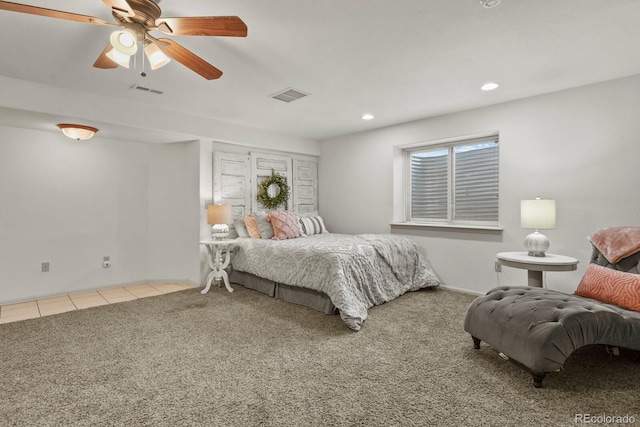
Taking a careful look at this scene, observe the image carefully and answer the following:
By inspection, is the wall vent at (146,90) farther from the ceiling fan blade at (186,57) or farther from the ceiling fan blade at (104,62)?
the ceiling fan blade at (186,57)

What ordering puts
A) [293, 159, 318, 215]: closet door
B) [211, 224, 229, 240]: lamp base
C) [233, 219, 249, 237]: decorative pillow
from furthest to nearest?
[293, 159, 318, 215]: closet door, [233, 219, 249, 237]: decorative pillow, [211, 224, 229, 240]: lamp base

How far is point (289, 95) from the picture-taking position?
3426mm

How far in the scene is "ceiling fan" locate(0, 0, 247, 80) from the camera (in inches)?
63.7

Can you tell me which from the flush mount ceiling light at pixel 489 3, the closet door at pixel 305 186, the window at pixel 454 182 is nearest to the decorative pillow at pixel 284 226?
the closet door at pixel 305 186

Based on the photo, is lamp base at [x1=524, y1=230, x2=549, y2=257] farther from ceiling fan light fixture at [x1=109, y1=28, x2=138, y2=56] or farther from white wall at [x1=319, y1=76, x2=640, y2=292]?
ceiling fan light fixture at [x1=109, y1=28, x2=138, y2=56]

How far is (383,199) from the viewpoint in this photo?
15.9 ft

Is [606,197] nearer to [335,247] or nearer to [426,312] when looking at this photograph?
[426,312]

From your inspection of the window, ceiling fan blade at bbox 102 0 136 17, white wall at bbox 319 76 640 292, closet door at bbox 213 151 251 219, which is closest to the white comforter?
white wall at bbox 319 76 640 292

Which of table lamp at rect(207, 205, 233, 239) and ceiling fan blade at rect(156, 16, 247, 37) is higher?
ceiling fan blade at rect(156, 16, 247, 37)

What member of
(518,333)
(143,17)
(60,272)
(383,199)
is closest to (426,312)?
(518,333)

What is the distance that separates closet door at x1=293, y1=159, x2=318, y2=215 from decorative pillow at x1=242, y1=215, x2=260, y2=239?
1148 mm

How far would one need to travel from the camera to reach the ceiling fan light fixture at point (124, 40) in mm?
1797

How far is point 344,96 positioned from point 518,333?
2.77 meters

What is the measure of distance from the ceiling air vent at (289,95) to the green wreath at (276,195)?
172 cm
